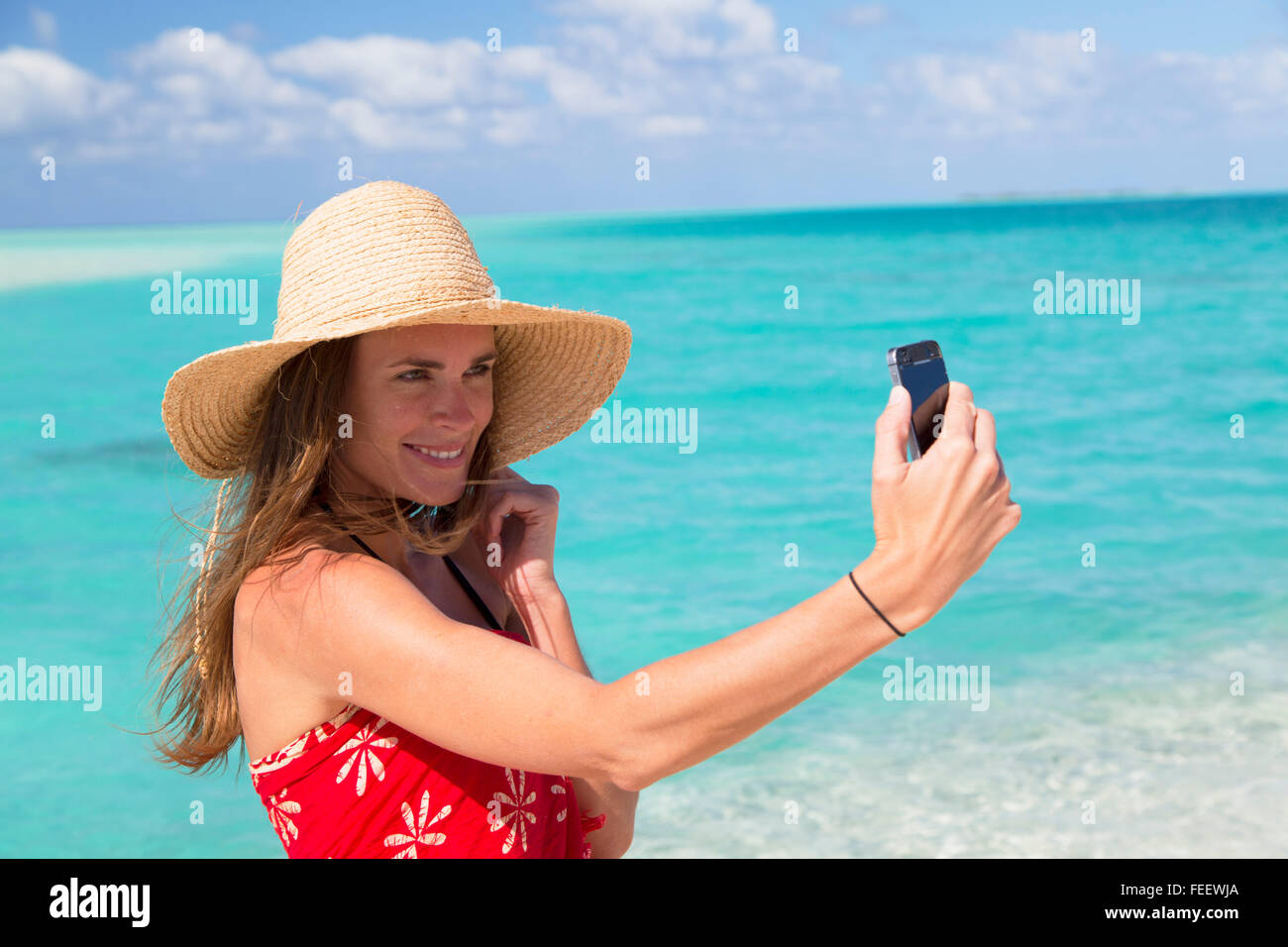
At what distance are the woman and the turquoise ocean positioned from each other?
1.79 ft

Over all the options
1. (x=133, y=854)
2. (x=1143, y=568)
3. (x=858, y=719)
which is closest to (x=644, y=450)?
(x=1143, y=568)

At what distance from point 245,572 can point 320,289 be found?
0.48m

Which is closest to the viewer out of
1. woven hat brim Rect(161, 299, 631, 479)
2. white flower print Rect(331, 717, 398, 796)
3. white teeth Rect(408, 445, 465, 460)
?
white flower print Rect(331, 717, 398, 796)

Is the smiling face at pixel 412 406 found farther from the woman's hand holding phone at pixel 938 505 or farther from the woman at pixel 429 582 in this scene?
the woman's hand holding phone at pixel 938 505

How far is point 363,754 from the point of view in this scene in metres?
1.82

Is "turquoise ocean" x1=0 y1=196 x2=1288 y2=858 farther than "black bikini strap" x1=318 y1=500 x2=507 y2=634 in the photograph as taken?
Yes

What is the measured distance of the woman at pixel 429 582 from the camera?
134cm

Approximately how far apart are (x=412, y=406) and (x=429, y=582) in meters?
0.39

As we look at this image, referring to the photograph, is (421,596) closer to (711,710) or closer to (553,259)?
(711,710)

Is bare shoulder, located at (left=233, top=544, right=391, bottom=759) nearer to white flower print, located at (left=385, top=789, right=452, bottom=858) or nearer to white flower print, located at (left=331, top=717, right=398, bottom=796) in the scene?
white flower print, located at (left=331, top=717, right=398, bottom=796)

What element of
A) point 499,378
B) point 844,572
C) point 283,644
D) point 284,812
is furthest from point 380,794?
point 844,572

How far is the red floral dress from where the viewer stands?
1824 millimetres

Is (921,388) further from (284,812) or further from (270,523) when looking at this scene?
(284,812)

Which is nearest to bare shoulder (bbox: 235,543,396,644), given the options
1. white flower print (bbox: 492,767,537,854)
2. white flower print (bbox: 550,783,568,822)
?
white flower print (bbox: 492,767,537,854)
